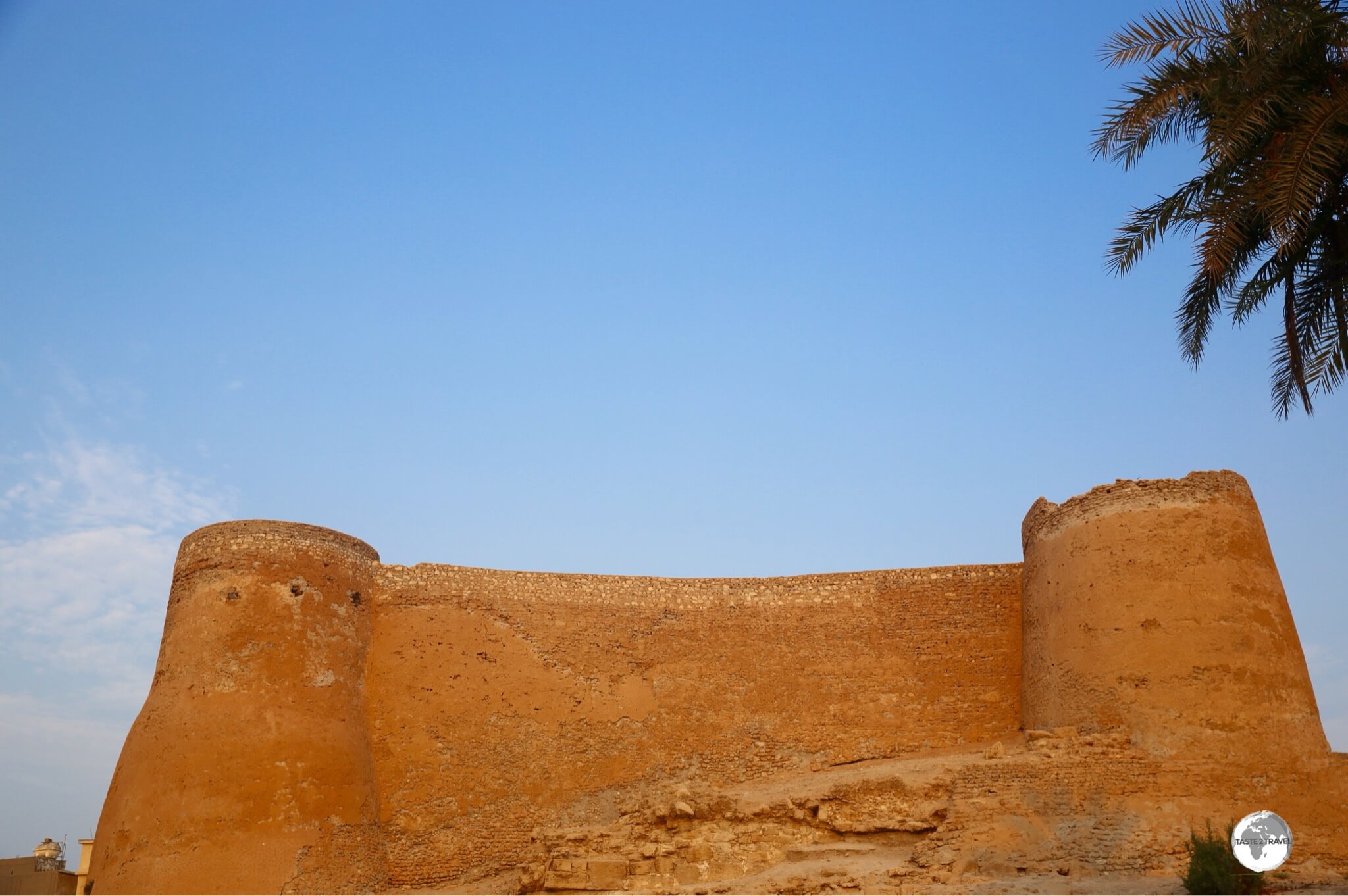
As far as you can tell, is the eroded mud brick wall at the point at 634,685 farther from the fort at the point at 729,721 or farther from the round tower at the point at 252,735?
the round tower at the point at 252,735

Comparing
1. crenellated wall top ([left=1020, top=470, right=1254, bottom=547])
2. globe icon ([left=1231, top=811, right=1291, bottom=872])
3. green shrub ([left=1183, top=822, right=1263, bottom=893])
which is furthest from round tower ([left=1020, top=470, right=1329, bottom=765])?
green shrub ([left=1183, top=822, right=1263, bottom=893])

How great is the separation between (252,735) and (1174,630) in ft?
42.6

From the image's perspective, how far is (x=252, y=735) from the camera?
16.8 meters

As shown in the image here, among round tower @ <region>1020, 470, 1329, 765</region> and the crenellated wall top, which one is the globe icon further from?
the crenellated wall top

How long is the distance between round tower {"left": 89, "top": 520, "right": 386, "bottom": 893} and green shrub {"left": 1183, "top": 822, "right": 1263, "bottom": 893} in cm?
1106

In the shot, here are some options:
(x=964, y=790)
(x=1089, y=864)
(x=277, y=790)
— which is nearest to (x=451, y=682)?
(x=277, y=790)

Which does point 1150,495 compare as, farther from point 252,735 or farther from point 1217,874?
point 252,735

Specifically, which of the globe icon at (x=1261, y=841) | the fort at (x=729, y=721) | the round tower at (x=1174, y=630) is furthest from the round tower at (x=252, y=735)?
the globe icon at (x=1261, y=841)

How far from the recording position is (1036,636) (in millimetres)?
17781

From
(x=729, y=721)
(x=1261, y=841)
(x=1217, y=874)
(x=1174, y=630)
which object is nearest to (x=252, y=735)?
(x=729, y=721)

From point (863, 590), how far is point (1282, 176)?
1001cm

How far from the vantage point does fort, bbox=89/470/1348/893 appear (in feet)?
47.8

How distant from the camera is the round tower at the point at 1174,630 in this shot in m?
14.9

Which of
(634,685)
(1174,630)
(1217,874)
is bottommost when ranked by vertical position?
(1217,874)
